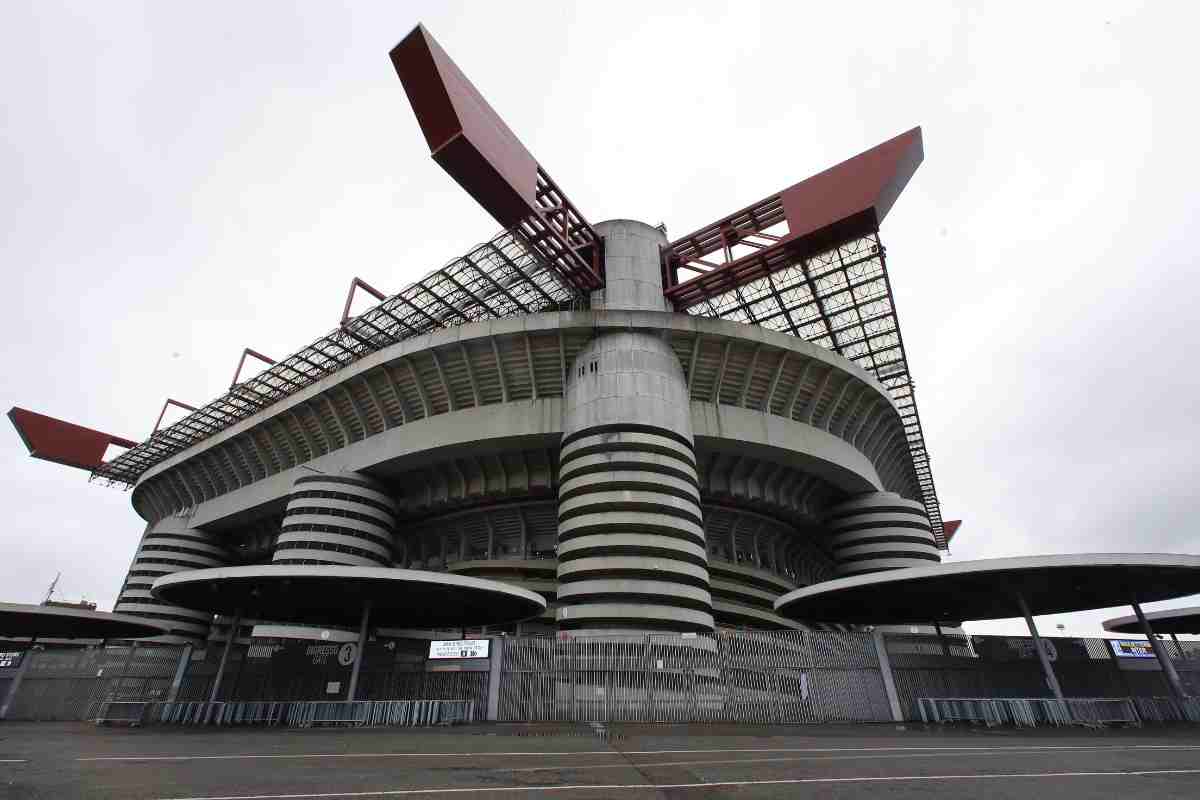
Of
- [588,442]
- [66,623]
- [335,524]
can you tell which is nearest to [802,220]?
[588,442]

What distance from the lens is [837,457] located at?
36.0 m

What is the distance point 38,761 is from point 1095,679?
29527mm

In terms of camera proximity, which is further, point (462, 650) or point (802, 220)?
point (802, 220)

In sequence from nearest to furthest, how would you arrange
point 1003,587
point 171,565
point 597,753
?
point 597,753
point 1003,587
point 171,565

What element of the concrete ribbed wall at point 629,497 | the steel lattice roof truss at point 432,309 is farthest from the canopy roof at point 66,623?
the concrete ribbed wall at point 629,497

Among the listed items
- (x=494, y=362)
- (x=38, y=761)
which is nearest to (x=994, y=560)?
(x=38, y=761)

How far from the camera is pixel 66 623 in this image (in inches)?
1002

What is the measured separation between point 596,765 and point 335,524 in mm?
30510

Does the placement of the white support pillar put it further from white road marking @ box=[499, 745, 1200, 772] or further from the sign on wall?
the sign on wall

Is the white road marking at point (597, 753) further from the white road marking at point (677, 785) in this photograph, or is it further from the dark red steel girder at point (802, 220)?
the dark red steel girder at point (802, 220)

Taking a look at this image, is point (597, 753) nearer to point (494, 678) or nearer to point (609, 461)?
point (494, 678)

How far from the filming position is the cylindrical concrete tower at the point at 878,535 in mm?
38250

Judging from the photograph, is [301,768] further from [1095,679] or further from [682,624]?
[1095,679]

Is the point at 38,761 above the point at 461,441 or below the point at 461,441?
below
